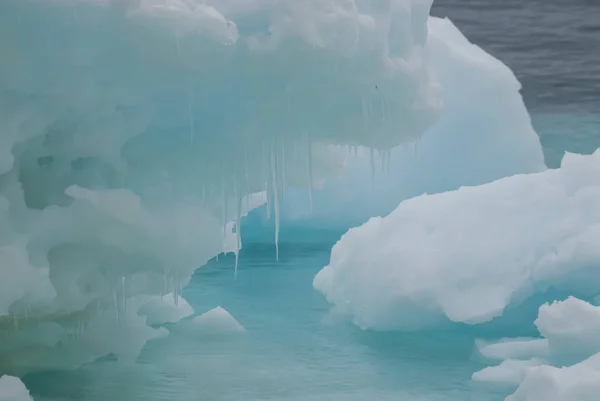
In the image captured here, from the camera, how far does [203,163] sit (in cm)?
354

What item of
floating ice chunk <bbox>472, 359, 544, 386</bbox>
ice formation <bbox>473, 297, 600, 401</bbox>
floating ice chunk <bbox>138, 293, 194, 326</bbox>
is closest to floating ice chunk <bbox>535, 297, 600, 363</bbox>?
ice formation <bbox>473, 297, 600, 401</bbox>

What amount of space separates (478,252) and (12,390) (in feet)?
9.23

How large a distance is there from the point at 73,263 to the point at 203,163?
0.67m

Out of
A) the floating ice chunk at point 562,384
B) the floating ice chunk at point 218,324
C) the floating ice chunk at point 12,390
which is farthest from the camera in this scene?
the floating ice chunk at point 218,324

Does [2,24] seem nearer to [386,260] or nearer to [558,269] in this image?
[386,260]

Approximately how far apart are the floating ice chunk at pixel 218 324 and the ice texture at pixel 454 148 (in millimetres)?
2459

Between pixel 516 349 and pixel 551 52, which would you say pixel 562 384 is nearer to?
pixel 516 349

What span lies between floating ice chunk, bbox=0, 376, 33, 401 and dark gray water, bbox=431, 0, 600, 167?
679 centimetres

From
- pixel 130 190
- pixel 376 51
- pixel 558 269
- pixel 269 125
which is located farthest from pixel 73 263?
pixel 558 269

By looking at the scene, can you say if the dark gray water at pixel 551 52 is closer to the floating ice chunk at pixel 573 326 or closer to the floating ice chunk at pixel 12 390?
the floating ice chunk at pixel 573 326

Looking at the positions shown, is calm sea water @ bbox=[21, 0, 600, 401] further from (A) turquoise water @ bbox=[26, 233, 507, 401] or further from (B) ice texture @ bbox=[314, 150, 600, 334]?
(B) ice texture @ bbox=[314, 150, 600, 334]

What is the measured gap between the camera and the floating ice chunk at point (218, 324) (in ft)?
16.5

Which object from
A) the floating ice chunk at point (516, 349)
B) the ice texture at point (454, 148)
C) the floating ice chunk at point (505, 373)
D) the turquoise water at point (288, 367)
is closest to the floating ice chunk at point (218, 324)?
the turquoise water at point (288, 367)

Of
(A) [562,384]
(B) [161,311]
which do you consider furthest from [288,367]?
(A) [562,384]
